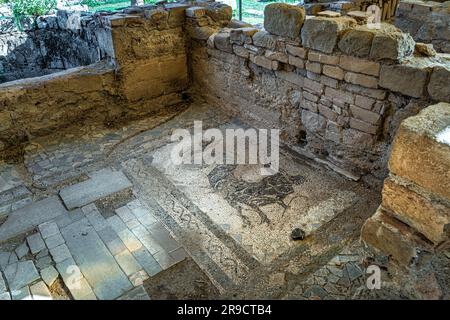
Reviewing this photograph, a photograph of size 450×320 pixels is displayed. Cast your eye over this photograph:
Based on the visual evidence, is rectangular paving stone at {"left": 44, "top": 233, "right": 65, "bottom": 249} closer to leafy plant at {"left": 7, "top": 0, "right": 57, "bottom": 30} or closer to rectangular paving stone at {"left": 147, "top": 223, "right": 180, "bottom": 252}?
rectangular paving stone at {"left": 147, "top": 223, "right": 180, "bottom": 252}

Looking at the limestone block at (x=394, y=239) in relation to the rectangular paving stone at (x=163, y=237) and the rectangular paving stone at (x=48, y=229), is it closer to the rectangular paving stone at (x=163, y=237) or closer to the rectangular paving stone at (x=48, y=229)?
the rectangular paving stone at (x=163, y=237)

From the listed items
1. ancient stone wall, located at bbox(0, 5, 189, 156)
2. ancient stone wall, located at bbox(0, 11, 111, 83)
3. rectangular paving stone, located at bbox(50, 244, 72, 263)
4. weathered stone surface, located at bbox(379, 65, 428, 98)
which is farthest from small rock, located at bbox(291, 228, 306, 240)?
ancient stone wall, located at bbox(0, 11, 111, 83)

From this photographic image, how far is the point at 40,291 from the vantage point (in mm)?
2879

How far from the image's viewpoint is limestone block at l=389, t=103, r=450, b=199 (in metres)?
2.22

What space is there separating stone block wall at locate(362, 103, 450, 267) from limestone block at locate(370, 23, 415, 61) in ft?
2.93

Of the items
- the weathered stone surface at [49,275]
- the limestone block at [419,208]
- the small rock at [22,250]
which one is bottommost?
the weathered stone surface at [49,275]

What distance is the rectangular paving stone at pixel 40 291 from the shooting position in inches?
111

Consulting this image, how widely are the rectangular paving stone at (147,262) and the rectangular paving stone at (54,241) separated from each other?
79 centimetres

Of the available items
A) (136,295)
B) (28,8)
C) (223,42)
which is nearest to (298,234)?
(136,295)

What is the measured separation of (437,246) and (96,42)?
578 centimetres

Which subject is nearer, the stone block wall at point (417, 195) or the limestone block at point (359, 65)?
the stone block wall at point (417, 195)

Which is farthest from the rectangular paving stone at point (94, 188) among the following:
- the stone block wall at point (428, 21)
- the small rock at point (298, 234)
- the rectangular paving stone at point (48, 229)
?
the stone block wall at point (428, 21)

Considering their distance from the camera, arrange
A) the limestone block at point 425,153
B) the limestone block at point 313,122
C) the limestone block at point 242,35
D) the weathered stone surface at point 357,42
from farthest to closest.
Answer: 1. the limestone block at point 242,35
2. the limestone block at point 313,122
3. the weathered stone surface at point 357,42
4. the limestone block at point 425,153
